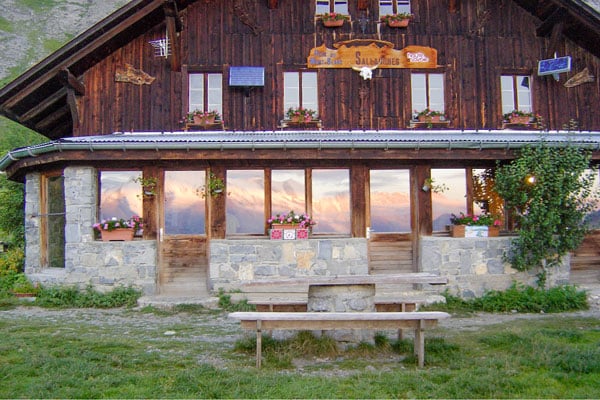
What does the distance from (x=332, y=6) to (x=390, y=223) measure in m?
5.41

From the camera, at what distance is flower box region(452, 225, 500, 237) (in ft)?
35.0

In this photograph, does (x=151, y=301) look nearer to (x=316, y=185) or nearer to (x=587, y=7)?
(x=316, y=185)

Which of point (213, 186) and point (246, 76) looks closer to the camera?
point (213, 186)

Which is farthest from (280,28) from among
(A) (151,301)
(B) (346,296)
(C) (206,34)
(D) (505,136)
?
(B) (346,296)

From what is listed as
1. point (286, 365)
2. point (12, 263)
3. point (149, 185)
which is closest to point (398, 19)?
point (149, 185)

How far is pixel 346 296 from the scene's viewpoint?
260 inches

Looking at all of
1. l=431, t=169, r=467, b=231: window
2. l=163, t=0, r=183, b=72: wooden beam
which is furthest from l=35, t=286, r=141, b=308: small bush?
l=431, t=169, r=467, b=231: window

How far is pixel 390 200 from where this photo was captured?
11.2 m

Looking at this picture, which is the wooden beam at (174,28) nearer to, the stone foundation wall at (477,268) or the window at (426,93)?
the window at (426,93)

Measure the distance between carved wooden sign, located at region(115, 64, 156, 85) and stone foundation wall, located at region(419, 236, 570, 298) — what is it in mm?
7387

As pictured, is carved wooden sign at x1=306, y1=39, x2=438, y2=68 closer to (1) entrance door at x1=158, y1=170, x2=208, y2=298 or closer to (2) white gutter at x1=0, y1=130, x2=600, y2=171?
(2) white gutter at x1=0, y1=130, x2=600, y2=171

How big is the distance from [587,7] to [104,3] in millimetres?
79806

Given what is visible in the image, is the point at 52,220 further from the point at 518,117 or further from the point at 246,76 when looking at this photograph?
the point at 518,117

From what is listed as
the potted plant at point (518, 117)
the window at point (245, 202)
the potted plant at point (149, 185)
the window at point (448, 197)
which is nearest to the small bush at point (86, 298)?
the potted plant at point (149, 185)
